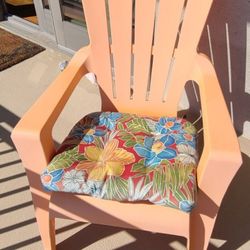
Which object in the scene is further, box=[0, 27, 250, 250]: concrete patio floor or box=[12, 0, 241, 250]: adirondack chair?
box=[0, 27, 250, 250]: concrete patio floor

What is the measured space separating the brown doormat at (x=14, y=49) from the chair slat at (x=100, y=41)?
1550 millimetres

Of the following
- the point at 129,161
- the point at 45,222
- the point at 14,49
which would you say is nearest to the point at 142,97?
the point at 129,161

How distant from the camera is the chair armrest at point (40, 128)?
122cm

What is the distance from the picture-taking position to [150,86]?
1675 millimetres

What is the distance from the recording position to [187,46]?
1.54 metres

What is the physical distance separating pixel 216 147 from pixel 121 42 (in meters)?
0.74

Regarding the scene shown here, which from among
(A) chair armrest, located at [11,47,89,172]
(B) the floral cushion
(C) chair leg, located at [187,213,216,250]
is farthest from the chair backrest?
(C) chair leg, located at [187,213,216,250]

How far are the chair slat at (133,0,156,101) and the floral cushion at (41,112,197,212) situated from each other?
0.57 ft

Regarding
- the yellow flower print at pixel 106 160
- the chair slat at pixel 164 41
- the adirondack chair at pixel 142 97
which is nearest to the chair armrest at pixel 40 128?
the adirondack chair at pixel 142 97

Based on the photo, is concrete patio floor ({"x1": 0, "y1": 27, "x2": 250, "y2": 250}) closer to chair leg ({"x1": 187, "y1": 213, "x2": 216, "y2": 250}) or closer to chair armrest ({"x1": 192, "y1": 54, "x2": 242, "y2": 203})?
chair leg ({"x1": 187, "y1": 213, "x2": 216, "y2": 250})

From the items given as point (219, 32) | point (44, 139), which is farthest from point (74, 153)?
point (219, 32)

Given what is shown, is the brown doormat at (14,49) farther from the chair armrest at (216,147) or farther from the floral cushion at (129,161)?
the chair armrest at (216,147)

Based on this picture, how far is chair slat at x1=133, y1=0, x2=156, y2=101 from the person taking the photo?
1.52 metres

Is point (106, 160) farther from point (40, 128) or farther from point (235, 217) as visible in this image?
point (235, 217)
